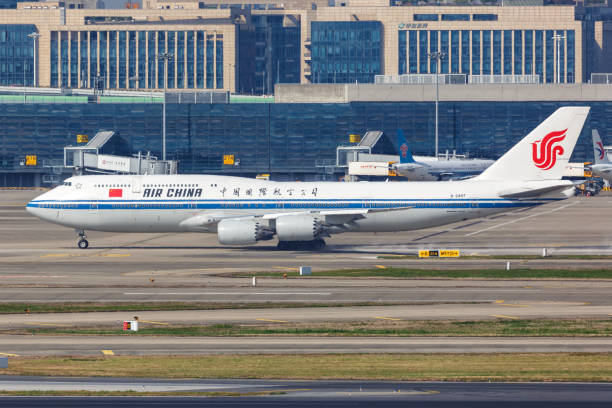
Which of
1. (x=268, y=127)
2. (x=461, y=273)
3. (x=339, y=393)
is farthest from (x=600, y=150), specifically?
(x=339, y=393)

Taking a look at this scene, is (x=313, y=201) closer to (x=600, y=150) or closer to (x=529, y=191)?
(x=529, y=191)

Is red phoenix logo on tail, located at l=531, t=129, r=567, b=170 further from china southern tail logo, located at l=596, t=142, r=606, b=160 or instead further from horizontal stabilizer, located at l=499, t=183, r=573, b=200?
china southern tail logo, located at l=596, t=142, r=606, b=160

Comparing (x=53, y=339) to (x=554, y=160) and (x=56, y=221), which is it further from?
(x=554, y=160)

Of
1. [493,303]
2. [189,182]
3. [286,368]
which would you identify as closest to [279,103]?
[189,182]

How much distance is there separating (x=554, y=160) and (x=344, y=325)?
96.4 ft

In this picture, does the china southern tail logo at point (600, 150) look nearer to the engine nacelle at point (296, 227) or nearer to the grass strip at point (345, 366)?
the engine nacelle at point (296, 227)

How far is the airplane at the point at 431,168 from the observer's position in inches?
Answer: 4936

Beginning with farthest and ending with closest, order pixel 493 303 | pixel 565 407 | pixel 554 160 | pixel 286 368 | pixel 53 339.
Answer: pixel 554 160, pixel 493 303, pixel 53 339, pixel 286 368, pixel 565 407

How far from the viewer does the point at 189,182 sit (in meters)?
67.7

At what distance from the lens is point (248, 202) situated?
66750 millimetres

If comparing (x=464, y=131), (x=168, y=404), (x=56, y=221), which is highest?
(x=464, y=131)

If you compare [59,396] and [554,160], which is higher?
[554,160]

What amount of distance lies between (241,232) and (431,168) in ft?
213

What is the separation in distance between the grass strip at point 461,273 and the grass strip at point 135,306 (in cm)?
871
